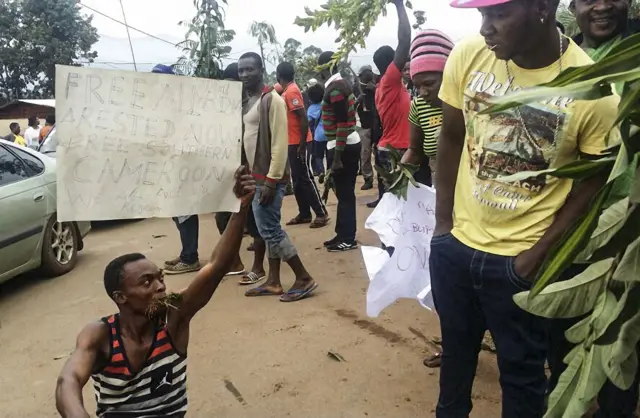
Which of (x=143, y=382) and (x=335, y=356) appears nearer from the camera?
(x=143, y=382)

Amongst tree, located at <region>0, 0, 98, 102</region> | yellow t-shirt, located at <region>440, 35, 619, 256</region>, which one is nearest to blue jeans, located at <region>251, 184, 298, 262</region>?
yellow t-shirt, located at <region>440, 35, 619, 256</region>

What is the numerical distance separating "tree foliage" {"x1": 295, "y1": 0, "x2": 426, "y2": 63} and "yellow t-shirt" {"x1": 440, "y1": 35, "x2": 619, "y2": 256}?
411 mm

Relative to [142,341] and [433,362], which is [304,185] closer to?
[433,362]

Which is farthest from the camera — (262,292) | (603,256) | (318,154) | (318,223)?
(318,154)

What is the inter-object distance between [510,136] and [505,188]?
0.16 metres

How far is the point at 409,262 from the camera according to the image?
2.99 m

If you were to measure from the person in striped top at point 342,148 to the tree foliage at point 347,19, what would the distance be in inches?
122

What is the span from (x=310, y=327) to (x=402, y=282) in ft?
4.53

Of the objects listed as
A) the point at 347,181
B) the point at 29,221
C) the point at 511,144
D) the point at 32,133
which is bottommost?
the point at 32,133

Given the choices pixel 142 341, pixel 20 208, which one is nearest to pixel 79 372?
pixel 142 341

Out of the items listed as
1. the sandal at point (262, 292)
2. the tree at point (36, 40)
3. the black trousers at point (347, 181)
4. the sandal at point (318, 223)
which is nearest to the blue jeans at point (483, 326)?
the sandal at point (262, 292)

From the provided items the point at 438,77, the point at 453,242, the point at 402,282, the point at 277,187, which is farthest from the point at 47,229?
the point at 453,242

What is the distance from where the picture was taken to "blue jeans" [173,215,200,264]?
5.68 m

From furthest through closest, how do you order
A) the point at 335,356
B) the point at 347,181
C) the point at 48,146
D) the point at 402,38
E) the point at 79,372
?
1. the point at 48,146
2. the point at 347,181
3. the point at 402,38
4. the point at 335,356
5. the point at 79,372
